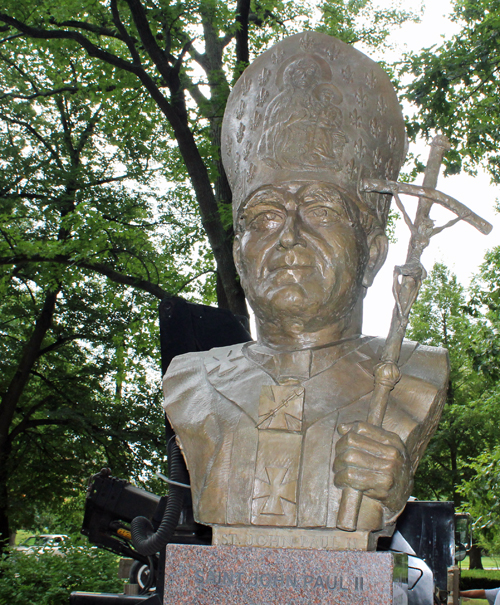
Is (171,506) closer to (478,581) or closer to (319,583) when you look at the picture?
(319,583)

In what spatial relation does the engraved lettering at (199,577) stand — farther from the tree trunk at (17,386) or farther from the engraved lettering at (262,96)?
the tree trunk at (17,386)

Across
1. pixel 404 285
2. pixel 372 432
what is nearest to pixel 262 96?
pixel 404 285

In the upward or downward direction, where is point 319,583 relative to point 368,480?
downward

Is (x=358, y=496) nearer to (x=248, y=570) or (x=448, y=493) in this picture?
(x=248, y=570)

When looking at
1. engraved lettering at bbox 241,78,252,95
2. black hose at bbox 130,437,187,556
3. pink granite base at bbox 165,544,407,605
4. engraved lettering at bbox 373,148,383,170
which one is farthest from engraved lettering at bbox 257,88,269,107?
black hose at bbox 130,437,187,556

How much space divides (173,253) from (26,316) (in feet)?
11.4

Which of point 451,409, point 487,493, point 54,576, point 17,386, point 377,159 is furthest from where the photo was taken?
point 451,409

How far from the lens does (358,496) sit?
246 cm

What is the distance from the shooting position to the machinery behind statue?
4848 mm

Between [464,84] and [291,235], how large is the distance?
17.0 ft

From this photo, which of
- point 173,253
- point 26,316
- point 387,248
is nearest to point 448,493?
point 173,253

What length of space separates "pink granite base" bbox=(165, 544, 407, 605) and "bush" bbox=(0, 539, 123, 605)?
236 inches

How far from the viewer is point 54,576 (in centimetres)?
825

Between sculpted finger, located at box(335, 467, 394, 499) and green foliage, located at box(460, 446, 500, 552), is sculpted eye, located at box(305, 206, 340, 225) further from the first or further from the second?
green foliage, located at box(460, 446, 500, 552)
